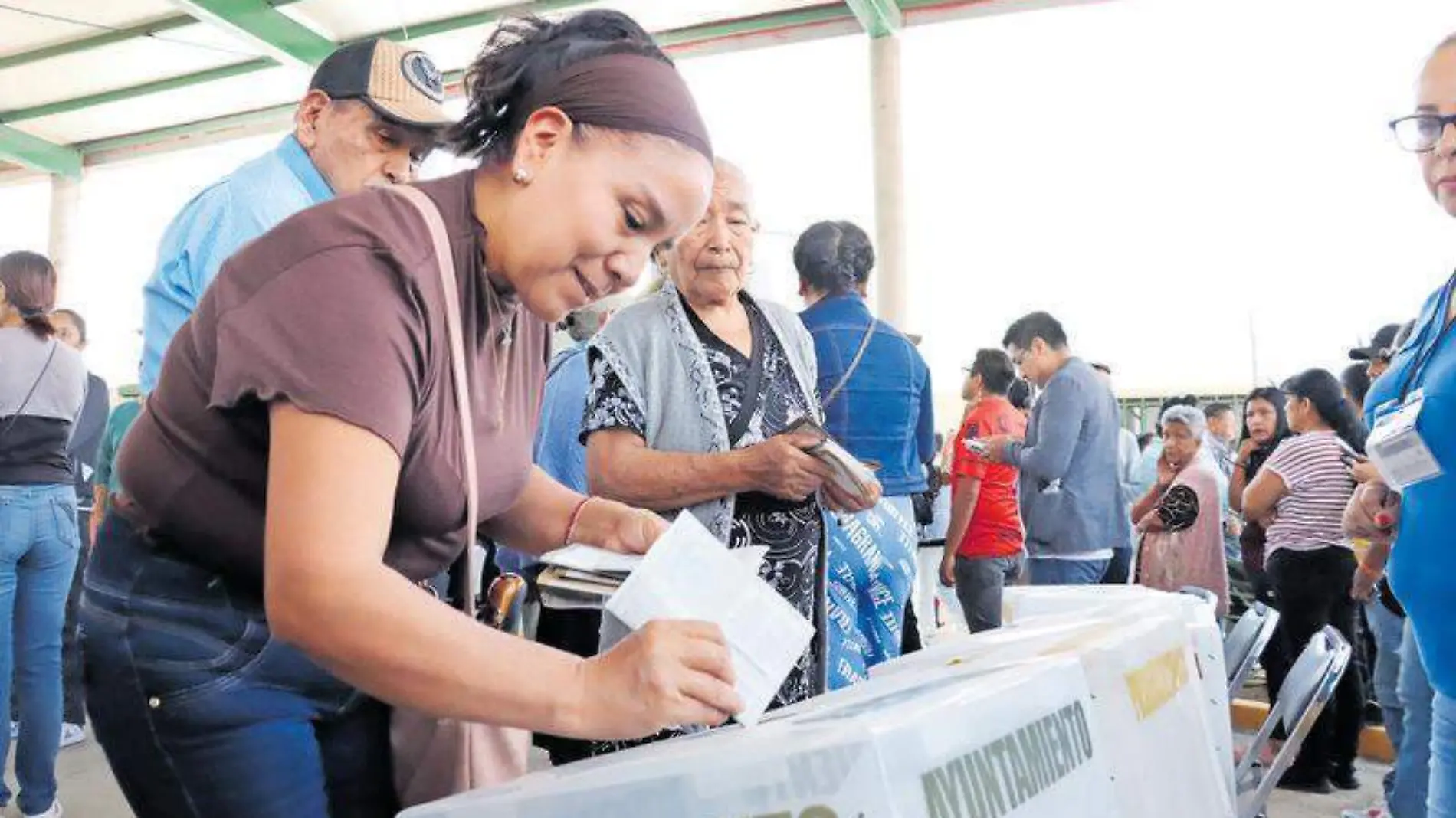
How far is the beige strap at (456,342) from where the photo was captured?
0.90 meters

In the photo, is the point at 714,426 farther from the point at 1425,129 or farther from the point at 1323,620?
the point at 1323,620

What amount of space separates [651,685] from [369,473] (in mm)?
264

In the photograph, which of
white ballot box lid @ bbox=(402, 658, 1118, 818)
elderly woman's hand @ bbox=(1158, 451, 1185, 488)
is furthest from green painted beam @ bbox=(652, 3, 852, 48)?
white ballot box lid @ bbox=(402, 658, 1118, 818)

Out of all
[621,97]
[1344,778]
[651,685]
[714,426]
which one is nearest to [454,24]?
[714,426]

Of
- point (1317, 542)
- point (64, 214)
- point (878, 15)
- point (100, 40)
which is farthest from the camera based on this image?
point (64, 214)

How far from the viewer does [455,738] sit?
1030 millimetres

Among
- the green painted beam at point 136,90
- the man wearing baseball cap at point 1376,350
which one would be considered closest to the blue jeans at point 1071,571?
the man wearing baseball cap at point 1376,350

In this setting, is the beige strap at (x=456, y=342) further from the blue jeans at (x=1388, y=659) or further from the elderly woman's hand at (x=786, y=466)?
the blue jeans at (x=1388, y=659)

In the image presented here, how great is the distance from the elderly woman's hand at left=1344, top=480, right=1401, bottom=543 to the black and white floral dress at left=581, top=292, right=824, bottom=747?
0.95 m

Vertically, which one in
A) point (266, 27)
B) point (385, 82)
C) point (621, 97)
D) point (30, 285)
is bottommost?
point (621, 97)

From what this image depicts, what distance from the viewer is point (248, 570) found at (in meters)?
0.96

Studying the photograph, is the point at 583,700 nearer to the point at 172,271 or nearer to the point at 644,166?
the point at 644,166

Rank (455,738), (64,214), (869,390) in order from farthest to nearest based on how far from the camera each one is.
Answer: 1. (64,214)
2. (869,390)
3. (455,738)

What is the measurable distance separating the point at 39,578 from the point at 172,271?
164cm
